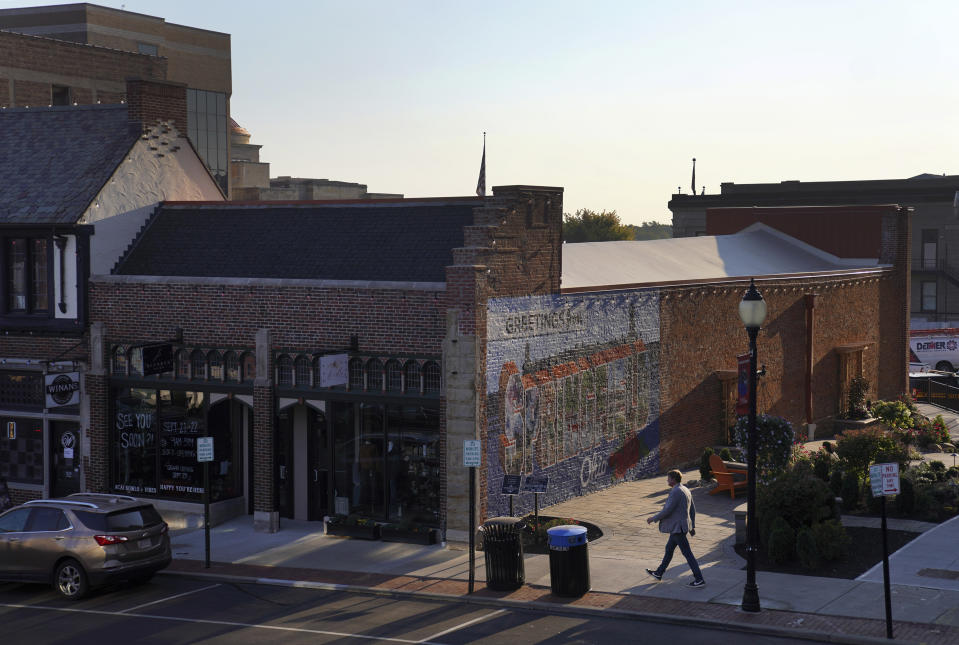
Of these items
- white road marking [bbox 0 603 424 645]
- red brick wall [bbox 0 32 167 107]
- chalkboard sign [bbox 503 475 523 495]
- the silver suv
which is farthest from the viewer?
red brick wall [bbox 0 32 167 107]

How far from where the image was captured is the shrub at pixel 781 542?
66.0ft

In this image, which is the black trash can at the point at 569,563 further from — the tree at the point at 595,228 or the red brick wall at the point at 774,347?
the tree at the point at 595,228

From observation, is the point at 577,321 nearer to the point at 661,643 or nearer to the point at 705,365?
the point at 705,365

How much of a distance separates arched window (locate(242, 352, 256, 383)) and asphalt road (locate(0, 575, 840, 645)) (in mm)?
5944

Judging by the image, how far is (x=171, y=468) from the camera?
85.5 feet

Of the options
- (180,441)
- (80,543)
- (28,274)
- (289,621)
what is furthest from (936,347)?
(80,543)

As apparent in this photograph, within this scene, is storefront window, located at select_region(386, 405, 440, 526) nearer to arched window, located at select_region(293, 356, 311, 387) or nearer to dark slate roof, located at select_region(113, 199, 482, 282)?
arched window, located at select_region(293, 356, 311, 387)

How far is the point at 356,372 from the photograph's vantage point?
2391 cm

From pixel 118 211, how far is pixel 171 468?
6.53 metres

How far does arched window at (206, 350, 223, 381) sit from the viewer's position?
2533 centimetres

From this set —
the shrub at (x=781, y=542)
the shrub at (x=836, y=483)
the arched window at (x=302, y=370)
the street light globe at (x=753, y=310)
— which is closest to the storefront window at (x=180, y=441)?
the arched window at (x=302, y=370)

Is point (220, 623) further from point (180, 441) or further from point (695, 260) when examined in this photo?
point (695, 260)

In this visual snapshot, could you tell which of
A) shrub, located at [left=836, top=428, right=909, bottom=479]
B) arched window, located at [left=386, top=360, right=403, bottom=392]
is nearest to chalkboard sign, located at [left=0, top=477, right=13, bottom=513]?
arched window, located at [left=386, top=360, right=403, bottom=392]

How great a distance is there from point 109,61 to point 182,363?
129 feet
